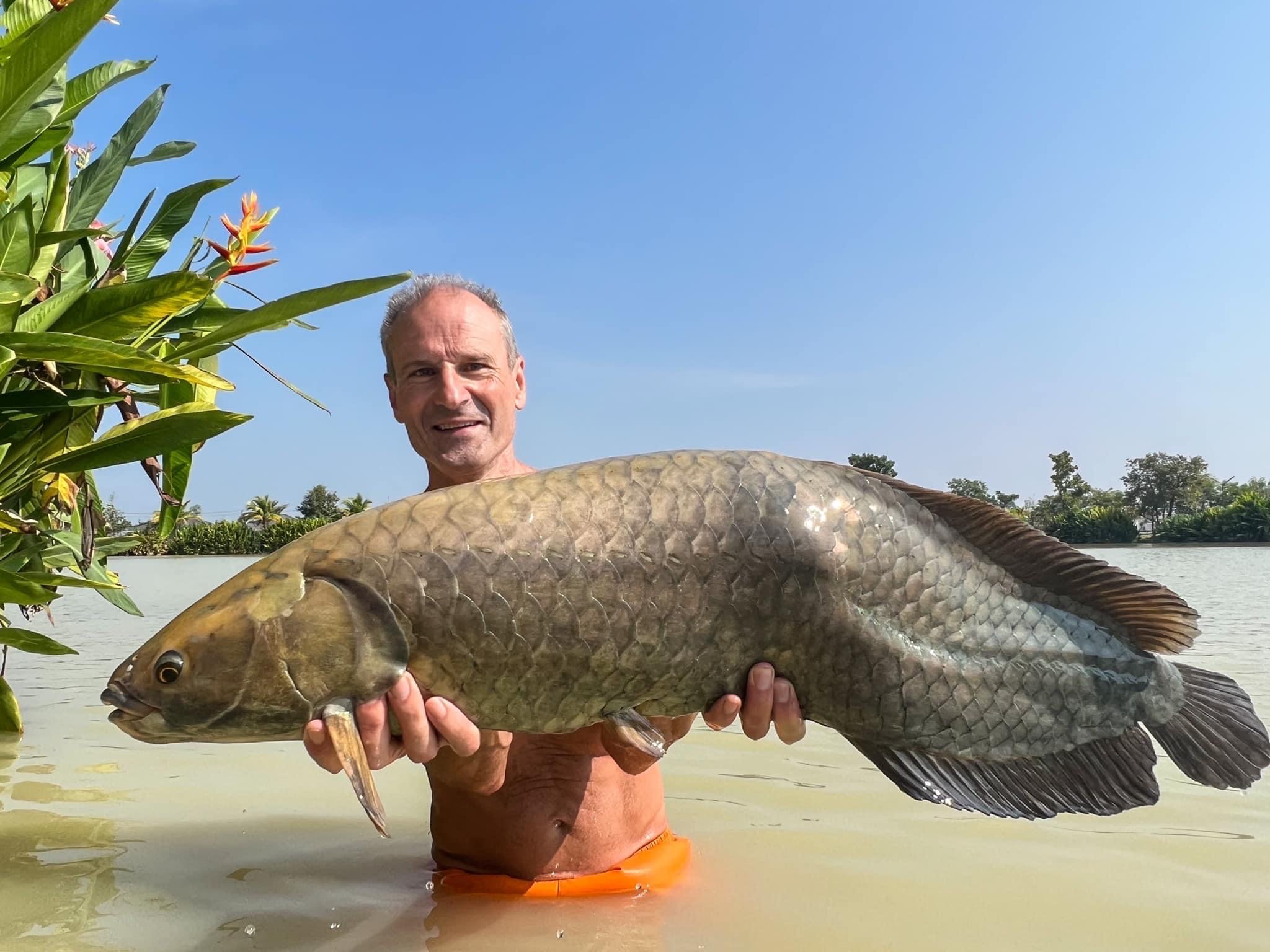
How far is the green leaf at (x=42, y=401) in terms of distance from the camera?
116 inches

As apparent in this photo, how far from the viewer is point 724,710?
2441 mm

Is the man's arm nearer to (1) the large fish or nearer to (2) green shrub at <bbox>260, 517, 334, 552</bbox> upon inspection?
(1) the large fish

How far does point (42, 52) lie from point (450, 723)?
6.65 feet

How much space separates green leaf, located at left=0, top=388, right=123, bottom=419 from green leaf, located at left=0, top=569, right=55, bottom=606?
52 cm

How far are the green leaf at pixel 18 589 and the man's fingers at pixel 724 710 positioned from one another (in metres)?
2.29

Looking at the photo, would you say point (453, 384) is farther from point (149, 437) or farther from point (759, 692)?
point (759, 692)

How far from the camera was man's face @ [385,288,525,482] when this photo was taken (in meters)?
3.87

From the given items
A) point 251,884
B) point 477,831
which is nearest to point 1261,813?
point 477,831

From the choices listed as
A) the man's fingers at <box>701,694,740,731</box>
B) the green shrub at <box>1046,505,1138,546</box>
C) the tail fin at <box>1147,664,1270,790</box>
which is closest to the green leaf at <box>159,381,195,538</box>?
the man's fingers at <box>701,694,740,731</box>

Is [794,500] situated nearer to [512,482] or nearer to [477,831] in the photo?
[512,482]

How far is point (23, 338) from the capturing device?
2.67 metres

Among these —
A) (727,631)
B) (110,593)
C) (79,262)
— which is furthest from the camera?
(110,593)

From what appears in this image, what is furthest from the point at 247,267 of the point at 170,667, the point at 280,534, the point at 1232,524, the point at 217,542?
the point at 1232,524

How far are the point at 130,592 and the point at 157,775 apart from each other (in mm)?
12359
